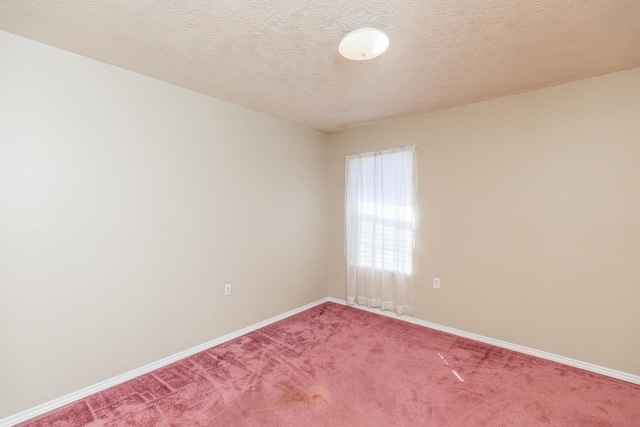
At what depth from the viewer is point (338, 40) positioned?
1871mm

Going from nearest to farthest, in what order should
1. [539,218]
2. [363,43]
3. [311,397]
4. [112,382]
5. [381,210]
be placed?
[363,43], [311,397], [112,382], [539,218], [381,210]

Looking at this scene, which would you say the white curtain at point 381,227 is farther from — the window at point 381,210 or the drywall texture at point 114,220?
the drywall texture at point 114,220

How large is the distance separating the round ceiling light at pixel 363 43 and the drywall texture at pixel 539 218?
1.69m

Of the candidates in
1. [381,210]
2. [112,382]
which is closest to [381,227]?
[381,210]

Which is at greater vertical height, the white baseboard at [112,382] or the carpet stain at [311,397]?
the white baseboard at [112,382]

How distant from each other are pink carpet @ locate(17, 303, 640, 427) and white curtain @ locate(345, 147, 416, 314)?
2.60 ft

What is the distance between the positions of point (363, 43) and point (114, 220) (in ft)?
7.16

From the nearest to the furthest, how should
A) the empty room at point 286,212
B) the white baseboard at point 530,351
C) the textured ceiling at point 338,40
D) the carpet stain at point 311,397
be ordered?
the textured ceiling at point 338,40 < the empty room at point 286,212 < the carpet stain at point 311,397 < the white baseboard at point 530,351

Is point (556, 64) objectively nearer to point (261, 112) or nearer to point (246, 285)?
point (261, 112)

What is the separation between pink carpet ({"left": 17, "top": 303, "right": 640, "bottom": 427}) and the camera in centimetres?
188

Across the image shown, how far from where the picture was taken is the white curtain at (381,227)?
3455mm

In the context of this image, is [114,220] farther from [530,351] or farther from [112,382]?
[530,351]

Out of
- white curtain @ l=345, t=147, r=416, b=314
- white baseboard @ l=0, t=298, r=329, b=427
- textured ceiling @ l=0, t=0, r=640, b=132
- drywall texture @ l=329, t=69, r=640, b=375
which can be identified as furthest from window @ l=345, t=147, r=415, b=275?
white baseboard @ l=0, t=298, r=329, b=427

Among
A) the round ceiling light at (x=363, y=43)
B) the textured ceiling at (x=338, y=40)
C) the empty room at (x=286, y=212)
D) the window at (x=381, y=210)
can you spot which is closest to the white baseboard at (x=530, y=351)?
the empty room at (x=286, y=212)
